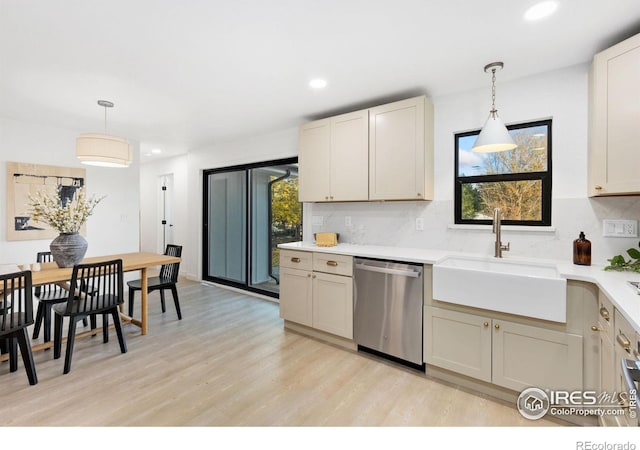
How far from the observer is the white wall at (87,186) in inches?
146

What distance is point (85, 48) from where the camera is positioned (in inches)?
84.5

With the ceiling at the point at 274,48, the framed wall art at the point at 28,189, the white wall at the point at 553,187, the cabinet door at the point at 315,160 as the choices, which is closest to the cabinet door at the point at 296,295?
the cabinet door at the point at 315,160

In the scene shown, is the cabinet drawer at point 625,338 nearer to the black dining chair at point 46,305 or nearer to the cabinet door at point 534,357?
the cabinet door at point 534,357

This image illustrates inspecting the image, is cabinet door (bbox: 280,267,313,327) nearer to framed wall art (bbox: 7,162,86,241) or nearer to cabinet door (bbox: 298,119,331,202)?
cabinet door (bbox: 298,119,331,202)

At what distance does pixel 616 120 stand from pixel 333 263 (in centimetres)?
220

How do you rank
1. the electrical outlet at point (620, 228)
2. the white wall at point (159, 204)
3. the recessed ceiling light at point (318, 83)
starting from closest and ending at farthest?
the electrical outlet at point (620, 228)
the recessed ceiling light at point (318, 83)
the white wall at point (159, 204)

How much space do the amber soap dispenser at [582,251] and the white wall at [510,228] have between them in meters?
0.16

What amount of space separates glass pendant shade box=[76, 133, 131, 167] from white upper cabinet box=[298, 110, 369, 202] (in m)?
1.74

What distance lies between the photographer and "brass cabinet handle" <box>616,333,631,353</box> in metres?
1.31

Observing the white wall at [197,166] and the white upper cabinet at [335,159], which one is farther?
the white wall at [197,166]

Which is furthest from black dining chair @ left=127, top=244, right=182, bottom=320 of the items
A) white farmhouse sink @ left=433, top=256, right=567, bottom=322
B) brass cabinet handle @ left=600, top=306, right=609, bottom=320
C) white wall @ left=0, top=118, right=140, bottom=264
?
brass cabinet handle @ left=600, top=306, right=609, bottom=320
